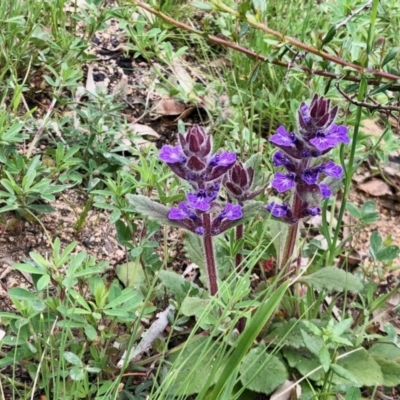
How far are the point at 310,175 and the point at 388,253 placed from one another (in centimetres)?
53

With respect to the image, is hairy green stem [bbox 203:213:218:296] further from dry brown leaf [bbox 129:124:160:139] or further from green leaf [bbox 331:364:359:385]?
dry brown leaf [bbox 129:124:160:139]

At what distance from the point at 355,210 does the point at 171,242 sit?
732 millimetres

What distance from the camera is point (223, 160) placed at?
67.0 inches

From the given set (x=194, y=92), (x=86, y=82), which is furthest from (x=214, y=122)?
(x=86, y=82)

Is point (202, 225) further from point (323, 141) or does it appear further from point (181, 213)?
point (323, 141)

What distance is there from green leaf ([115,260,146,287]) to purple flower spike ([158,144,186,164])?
21.2 inches

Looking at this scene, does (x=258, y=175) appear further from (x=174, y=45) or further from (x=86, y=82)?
(x=174, y=45)

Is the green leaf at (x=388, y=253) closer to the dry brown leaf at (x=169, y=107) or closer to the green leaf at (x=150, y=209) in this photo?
the green leaf at (x=150, y=209)

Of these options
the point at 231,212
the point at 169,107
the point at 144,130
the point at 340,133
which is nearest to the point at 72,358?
the point at 231,212

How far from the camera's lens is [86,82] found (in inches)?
119

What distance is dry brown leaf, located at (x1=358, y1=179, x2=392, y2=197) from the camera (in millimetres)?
2875

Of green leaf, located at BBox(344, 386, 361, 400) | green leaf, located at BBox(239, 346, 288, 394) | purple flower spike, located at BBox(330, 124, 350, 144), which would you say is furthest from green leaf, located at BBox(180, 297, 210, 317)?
purple flower spike, located at BBox(330, 124, 350, 144)

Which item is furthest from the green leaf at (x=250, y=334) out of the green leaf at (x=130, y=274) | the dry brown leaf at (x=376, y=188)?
the dry brown leaf at (x=376, y=188)

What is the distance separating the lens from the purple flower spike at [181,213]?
1761 millimetres
